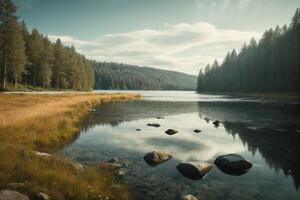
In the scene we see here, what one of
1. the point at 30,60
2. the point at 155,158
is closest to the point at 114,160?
the point at 155,158

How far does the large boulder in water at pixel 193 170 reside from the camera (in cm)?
1405

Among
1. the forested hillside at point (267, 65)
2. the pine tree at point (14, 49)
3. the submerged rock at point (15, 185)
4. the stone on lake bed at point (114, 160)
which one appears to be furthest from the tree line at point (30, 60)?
the forested hillside at point (267, 65)

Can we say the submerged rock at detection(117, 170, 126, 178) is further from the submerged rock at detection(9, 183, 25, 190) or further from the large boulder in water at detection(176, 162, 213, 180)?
the submerged rock at detection(9, 183, 25, 190)

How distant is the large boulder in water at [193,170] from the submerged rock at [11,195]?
27.1 ft

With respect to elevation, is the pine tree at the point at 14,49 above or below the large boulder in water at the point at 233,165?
above

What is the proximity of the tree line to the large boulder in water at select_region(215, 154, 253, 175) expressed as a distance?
50.7 m

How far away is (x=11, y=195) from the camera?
791cm

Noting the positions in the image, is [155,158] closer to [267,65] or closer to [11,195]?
[11,195]

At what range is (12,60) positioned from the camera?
59625mm

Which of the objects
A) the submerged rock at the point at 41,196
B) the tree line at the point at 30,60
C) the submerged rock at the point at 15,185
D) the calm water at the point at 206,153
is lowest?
the calm water at the point at 206,153

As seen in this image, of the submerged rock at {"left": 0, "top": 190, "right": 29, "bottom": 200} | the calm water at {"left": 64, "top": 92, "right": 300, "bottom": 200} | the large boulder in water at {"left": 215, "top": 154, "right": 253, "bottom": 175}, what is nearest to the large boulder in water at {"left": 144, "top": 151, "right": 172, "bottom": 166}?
the calm water at {"left": 64, "top": 92, "right": 300, "bottom": 200}

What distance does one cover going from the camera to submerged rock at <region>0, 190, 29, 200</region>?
25.4ft

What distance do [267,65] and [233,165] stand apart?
88533mm

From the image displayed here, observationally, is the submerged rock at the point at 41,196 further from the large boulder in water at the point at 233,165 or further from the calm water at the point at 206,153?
the large boulder in water at the point at 233,165
